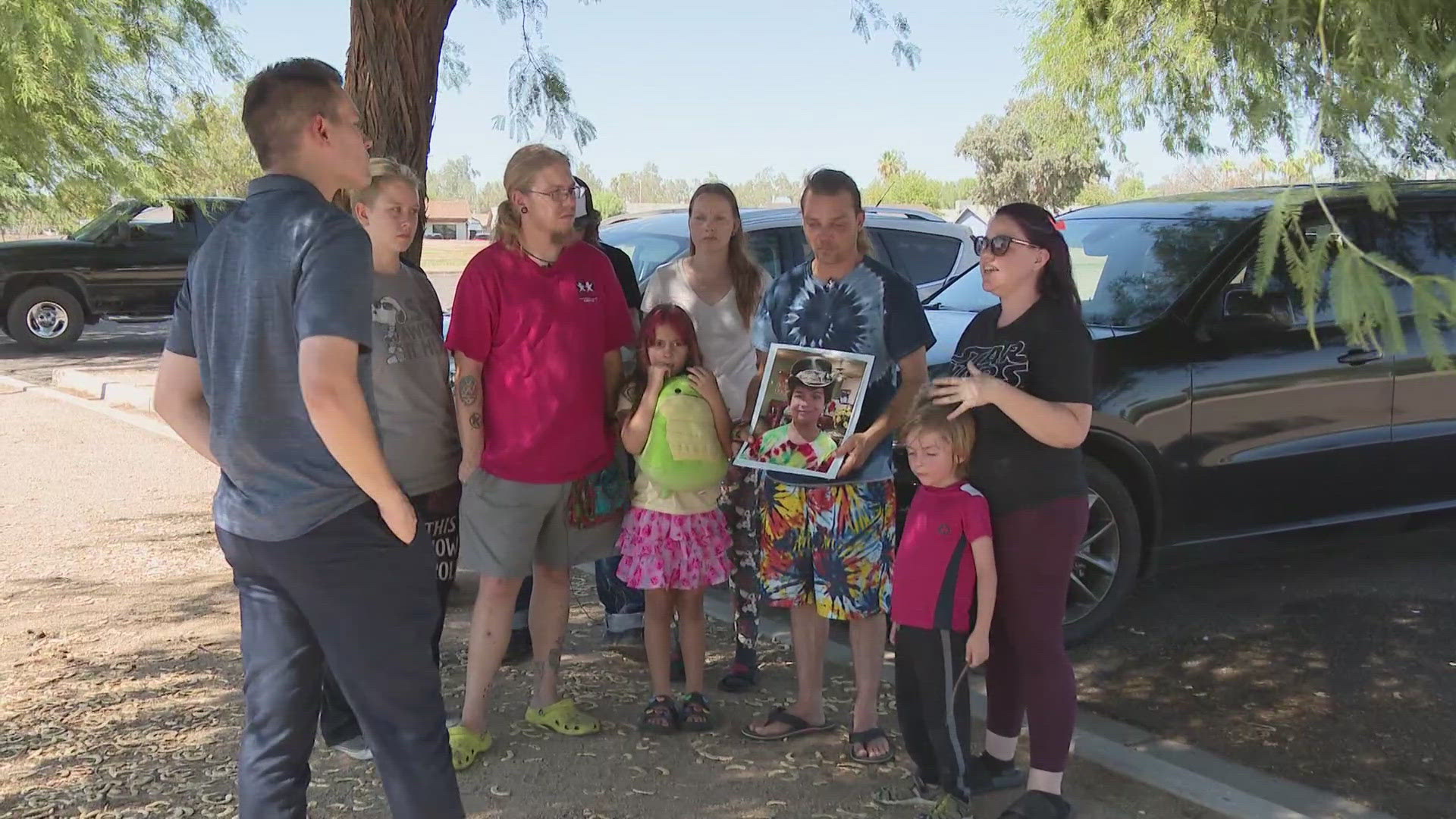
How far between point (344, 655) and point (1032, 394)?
1880 mm

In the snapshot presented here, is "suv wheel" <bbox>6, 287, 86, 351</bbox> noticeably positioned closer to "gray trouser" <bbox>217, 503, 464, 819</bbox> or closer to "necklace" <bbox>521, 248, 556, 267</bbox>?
"necklace" <bbox>521, 248, 556, 267</bbox>

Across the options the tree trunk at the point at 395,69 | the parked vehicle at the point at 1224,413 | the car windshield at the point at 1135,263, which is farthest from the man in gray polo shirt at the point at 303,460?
the car windshield at the point at 1135,263

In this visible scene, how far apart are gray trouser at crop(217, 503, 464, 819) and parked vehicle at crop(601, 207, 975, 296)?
4.34 meters

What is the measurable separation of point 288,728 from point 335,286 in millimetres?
1075

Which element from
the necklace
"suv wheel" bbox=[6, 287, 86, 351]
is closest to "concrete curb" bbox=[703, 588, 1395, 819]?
the necklace

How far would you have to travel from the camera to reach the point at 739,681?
4.66 metres

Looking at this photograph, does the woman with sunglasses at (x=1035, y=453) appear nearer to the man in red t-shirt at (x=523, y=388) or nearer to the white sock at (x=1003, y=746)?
the white sock at (x=1003, y=746)

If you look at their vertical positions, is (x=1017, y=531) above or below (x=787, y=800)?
above

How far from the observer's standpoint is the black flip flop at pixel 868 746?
3936 millimetres

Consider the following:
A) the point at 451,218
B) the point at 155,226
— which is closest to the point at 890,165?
the point at 451,218

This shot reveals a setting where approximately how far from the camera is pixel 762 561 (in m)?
4.08

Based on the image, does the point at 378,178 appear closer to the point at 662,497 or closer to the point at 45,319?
the point at 662,497

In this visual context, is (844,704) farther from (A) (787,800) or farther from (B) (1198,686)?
(B) (1198,686)

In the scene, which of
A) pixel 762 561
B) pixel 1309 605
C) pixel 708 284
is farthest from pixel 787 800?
pixel 1309 605
